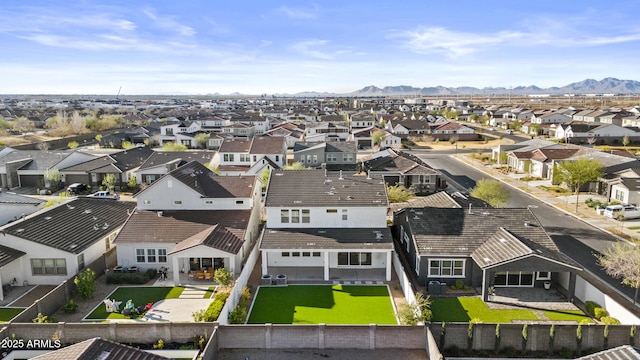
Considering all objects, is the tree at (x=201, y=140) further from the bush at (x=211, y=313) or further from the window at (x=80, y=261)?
the bush at (x=211, y=313)

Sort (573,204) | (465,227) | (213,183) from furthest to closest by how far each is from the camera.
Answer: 1. (573,204)
2. (213,183)
3. (465,227)

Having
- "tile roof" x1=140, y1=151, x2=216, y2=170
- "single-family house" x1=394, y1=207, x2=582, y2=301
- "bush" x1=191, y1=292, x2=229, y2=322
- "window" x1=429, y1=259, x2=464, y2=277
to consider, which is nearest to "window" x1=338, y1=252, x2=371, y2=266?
"single-family house" x1=394, y1=207, x2=582, y2=301

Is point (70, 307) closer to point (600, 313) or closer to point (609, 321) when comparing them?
point (609, 321)

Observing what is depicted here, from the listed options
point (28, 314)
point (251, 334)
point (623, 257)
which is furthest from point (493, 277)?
point (28, 314)

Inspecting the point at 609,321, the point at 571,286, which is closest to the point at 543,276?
the point at 571,286

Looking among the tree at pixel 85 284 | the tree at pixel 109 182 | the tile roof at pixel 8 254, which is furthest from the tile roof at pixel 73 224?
the tree at pixel 109 182

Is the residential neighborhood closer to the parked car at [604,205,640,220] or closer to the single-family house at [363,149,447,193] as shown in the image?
the parked car at [604,205,640,220]
